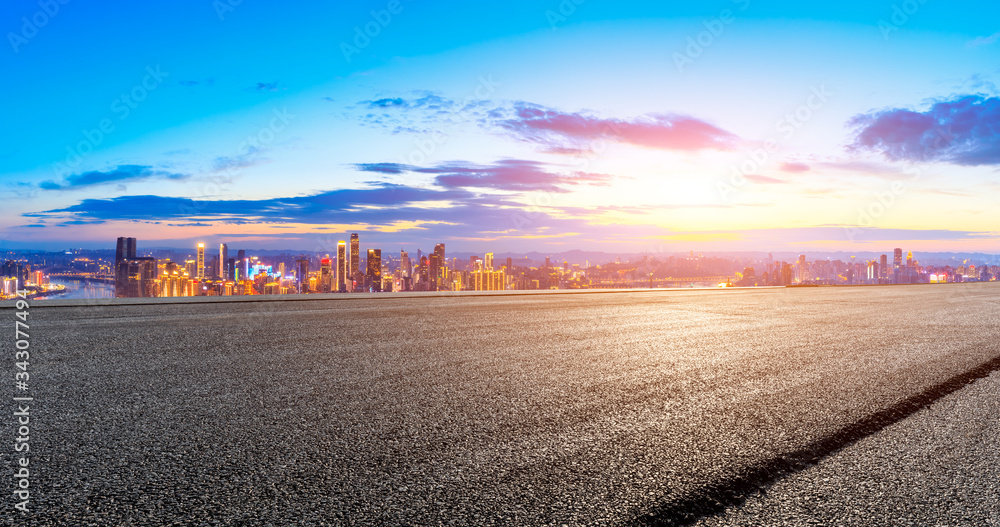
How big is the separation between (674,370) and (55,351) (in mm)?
7838

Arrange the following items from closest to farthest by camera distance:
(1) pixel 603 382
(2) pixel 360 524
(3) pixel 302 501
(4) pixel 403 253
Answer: (2) pixel 360 524, (3) pixel 302 501, (1) pixel 603 382, (4) pixel 403 253

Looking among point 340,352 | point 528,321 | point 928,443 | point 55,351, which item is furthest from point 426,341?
point 928,443

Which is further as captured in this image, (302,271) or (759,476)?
(302,271)

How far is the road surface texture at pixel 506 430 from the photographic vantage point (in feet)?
9.02

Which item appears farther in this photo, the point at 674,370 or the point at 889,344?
the point at 889,344

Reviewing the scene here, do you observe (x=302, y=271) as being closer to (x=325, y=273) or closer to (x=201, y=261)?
(x=325, y=273)

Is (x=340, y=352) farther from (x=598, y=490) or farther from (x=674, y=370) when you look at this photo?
(x=598, y=490)

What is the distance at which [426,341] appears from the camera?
26.9 ft

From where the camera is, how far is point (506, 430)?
3.93m

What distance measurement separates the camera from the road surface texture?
2.75 metres

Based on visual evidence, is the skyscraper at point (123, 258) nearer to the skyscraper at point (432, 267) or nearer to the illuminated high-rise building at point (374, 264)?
the illuminated high-rise building at point (374, 264)

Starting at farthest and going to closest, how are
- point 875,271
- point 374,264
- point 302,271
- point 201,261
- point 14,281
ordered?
A: point 875,271, point 374,264, point 302,271, point 201,261, point 14,281

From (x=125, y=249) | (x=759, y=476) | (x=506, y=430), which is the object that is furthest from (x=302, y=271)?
(x=759, y=476)

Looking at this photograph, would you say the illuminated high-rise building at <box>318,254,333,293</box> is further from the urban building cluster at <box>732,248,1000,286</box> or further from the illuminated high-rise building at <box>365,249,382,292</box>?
the urban building cluster at <box>732,248,1000,286</box>
